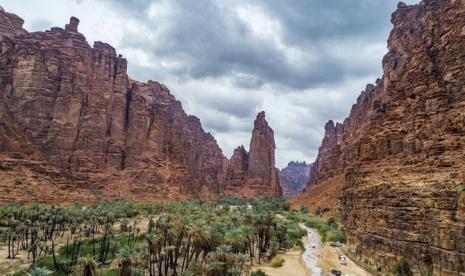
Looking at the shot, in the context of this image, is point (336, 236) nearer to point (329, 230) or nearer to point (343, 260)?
point (329, 230)

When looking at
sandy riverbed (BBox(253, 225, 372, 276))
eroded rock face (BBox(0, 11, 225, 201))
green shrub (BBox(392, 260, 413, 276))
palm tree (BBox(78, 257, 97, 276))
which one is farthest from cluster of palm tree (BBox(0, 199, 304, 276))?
eroded rock face (BBox(0, 11, 225, 201))

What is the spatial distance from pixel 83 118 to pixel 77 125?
3052mm

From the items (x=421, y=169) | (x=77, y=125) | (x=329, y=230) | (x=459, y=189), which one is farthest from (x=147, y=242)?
(x=77, y=125)

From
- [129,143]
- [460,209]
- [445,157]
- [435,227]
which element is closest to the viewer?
[460,209]

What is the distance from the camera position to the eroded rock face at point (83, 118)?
120 m

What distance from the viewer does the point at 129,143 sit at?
140125 millimetres

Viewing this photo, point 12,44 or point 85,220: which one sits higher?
point 12,44

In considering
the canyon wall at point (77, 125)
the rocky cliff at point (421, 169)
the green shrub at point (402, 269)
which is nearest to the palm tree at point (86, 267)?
the green shrub at point (402, 269)

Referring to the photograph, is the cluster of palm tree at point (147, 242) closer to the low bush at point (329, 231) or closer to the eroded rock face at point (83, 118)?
the low bush at point (329, 231)

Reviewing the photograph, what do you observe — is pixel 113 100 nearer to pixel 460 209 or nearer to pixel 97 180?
pixel 97 180

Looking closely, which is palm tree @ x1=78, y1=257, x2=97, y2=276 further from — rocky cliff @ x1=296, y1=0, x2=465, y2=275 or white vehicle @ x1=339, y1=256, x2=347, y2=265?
white vehicle @ x1=339, y1=256, x2=347, y2=265

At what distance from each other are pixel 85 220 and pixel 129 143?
69.0m

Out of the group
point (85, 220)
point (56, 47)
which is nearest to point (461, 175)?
point (85, 220)

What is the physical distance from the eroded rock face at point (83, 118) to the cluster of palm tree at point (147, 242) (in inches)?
1556
